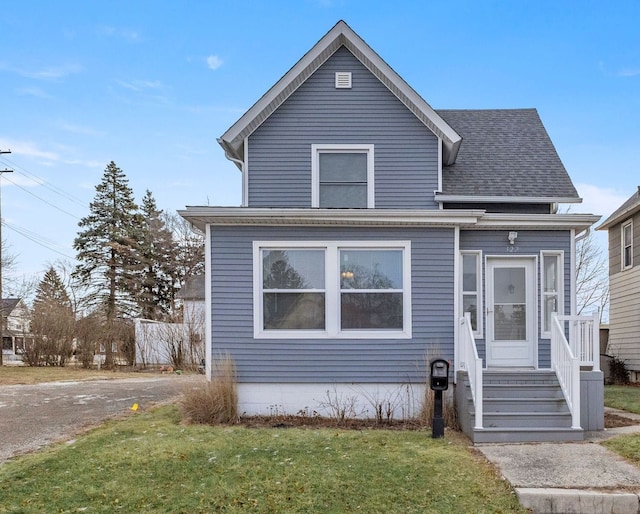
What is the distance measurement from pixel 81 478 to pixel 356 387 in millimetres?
4353

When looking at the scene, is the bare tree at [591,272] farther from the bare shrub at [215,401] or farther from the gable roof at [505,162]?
the bare shrub at [215,401]

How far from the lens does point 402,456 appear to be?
19.6 ft

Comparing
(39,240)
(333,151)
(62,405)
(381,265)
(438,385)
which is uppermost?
(39,240)

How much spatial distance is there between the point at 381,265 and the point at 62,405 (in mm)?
6854

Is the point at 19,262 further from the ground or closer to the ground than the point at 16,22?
closer to the ground

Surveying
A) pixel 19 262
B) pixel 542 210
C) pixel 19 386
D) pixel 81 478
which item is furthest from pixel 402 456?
pixel 19 262

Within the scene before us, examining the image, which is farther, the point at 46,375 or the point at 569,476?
the point at 46,375

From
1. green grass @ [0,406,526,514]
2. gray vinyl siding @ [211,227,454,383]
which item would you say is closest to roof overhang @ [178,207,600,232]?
gray vinyl siding @ [211,227,454,383]

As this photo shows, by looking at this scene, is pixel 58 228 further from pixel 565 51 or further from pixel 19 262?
pixel 565 51

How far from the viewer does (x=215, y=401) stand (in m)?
8.06

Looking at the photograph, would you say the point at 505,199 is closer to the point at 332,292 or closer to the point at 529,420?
the point at 332,292

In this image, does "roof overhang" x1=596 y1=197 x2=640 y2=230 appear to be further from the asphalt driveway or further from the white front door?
the asphalt driveway

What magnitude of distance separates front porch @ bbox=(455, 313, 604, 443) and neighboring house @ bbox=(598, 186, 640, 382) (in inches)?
361

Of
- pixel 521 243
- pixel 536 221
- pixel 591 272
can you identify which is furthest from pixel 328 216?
pixel 591 272
